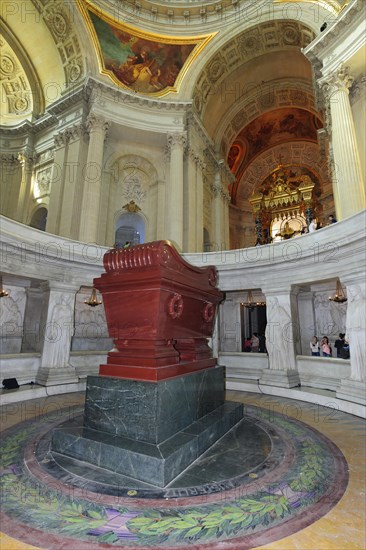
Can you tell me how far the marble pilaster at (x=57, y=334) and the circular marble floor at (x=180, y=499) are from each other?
4305 mm

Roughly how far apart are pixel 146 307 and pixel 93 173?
11.5 metres

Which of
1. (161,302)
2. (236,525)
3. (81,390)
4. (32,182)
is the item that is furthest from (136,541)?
(32,182)

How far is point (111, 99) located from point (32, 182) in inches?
243

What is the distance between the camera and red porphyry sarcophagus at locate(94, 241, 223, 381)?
3240mm

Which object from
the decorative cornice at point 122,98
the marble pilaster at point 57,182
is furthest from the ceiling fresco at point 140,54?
the marble pilaster at point 57,182

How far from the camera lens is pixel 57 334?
26.3 feet

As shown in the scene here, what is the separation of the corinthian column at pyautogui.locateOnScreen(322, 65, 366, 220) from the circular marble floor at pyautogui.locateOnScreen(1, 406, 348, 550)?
799 centimetres

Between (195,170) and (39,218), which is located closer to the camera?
(195,170)

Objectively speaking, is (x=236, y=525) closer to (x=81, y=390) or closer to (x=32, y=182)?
(x=81, y=390)

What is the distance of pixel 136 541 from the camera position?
2092mm

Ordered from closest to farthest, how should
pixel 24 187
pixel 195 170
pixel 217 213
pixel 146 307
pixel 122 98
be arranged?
1. pixel 146 307
2. pixel 122 98
3. pixel 195 170
4. pixel 24 187
5. pixel 217 213

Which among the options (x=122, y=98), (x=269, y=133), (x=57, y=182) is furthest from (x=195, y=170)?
(x=269, y=133)

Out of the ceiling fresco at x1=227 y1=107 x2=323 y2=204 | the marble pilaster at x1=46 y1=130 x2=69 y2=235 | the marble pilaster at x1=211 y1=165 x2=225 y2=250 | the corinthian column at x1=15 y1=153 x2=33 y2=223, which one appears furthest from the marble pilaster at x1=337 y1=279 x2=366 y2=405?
the ceiling fresco at x1=227 y1=107 x2=323 y2=204

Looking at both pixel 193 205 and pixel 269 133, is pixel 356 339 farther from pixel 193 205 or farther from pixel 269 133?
pixel 269 133
